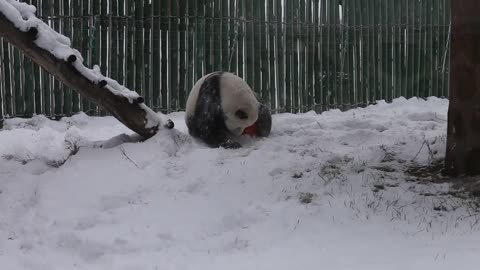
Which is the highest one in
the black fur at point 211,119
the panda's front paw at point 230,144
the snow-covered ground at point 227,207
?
the black fur at point 211,119

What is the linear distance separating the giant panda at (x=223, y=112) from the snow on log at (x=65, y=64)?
545mm

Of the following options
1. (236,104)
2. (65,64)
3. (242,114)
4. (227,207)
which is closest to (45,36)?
(65,64)

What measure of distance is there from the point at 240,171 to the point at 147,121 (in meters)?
1.48

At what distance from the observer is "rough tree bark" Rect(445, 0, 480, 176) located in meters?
4.80

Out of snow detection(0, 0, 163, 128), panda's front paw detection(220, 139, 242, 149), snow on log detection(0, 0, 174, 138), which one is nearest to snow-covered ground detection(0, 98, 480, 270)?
panda's front paw detection(220, 139, 242, 149)

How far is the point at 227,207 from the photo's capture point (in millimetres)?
4441

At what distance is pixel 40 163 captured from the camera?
5.26 m

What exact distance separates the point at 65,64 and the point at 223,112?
1.85 meters

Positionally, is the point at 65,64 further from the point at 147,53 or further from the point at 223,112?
the point at 147,53

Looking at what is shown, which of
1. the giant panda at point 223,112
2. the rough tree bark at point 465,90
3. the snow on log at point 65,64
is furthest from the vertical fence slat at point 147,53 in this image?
the rough tree bark at point 465,90

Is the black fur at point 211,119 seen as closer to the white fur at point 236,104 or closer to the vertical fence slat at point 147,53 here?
the white fur at point 236,104

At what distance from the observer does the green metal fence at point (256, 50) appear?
9031 mm

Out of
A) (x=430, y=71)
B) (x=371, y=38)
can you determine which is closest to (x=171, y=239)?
(x=371, y=38)

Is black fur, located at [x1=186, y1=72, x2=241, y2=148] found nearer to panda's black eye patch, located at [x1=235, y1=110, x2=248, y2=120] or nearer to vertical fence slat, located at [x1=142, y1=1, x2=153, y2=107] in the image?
panda's black eye patch, located at [x1=235, y1=110, x2=248, y2=120]
